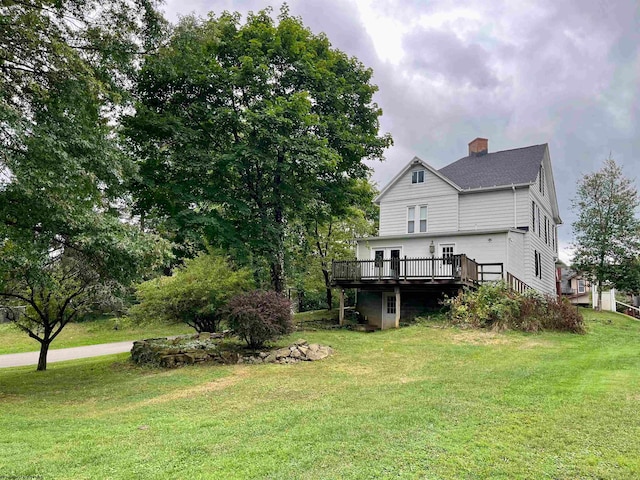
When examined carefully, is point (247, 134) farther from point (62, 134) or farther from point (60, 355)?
point (60, 355)

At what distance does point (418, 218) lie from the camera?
70.1 feet

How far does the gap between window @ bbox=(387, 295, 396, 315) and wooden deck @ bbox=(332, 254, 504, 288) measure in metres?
1.36

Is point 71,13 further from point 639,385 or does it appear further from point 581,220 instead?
point 581,220

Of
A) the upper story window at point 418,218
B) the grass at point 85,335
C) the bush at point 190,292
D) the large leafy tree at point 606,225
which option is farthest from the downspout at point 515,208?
the grass at point 85,335

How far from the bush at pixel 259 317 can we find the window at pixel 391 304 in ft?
29.4

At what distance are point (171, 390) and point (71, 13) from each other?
7970 mm

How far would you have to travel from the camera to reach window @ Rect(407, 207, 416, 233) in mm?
21380

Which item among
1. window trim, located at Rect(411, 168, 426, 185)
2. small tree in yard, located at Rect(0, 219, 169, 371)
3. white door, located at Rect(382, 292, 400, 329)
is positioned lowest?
white door, located at Rect(382, 292, 400, 329)

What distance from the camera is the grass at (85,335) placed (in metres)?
19.3

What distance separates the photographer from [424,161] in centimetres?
2141

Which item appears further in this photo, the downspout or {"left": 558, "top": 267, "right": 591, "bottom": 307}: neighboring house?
{"left": 558, "top": 267, "right": 591, "bottom": 307}: neighboring house

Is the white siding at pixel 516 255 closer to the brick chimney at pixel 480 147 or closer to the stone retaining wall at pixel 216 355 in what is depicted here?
the brick chimney at pixel 480 147

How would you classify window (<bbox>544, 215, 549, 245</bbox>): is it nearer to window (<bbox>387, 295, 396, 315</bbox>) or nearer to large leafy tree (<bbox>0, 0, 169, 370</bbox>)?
window (<bbox>387, 295, 396, 315</bbox>)

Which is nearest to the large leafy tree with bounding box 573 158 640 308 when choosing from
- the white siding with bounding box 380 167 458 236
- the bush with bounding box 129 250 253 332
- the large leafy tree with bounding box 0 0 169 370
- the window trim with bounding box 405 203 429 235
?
the white siding with bounding box 380 167 458 236
